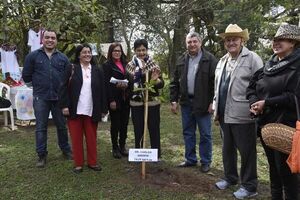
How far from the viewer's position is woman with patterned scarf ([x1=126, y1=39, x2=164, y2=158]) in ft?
16.0

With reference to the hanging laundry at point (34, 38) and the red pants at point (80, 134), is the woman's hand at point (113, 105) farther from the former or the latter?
the hanging laundry at point (34, 38)

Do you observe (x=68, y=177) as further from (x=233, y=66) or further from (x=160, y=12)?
(x=160, y=12)

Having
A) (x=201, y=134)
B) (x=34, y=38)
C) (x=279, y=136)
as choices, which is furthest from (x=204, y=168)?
(x=34, y=38)

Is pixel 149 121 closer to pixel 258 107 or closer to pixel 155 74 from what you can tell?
pixel 155 74

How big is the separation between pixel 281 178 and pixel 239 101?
859mm

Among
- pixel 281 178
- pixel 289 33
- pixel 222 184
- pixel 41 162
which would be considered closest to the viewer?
pixel 289 33

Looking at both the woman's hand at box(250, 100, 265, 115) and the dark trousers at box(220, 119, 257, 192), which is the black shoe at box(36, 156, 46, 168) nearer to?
the dark trousers at box(220, 119, 257, 192)

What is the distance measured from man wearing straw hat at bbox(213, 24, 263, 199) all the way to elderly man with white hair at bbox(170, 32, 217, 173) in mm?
526

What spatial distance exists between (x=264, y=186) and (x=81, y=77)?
248 cm

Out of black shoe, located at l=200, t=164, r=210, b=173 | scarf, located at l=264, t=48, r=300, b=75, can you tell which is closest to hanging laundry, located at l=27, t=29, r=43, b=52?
black shoe, located at l=200, t=164, r=210, b=173

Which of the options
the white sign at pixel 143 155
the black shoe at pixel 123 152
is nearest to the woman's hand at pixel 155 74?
the white sign at pixel 143 155

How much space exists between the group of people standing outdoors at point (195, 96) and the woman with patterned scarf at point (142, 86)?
0.04 feet

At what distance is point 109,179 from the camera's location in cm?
464

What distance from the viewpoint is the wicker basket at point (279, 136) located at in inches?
122
